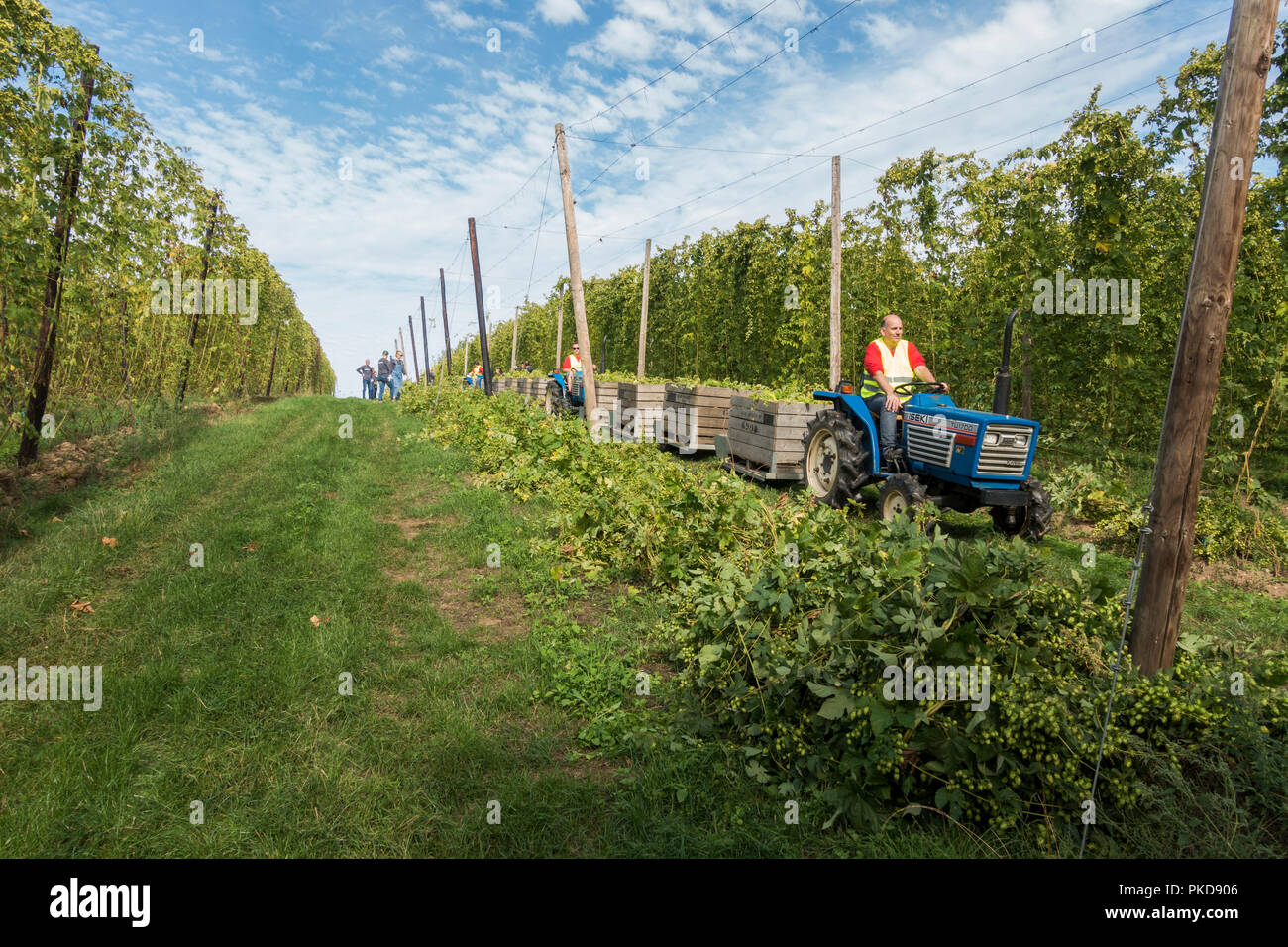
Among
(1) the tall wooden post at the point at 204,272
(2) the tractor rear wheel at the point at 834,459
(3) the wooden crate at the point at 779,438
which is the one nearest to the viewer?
(2) the tractor rear wheel at the point at 834,459

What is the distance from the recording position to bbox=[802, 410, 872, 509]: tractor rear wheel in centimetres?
730

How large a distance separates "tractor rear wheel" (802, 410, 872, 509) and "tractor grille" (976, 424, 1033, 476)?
1272 millimetres

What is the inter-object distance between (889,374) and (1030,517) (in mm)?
2003

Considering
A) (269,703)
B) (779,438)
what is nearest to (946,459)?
(779,438)

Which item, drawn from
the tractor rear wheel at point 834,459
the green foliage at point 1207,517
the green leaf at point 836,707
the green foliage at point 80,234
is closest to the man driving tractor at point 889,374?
the tractor rear wheel at point 834,459

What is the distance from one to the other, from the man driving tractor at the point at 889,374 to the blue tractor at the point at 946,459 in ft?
0.30

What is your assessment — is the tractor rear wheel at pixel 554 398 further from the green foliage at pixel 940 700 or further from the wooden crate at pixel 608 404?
the green foliage at pixel 940 700

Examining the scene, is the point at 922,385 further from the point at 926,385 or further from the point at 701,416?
the point at 701,416

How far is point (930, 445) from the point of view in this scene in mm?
6574

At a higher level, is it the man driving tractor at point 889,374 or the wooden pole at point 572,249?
the wooden pole at point 572,249

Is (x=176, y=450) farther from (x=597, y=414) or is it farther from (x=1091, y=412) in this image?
(x=1091, y=412)

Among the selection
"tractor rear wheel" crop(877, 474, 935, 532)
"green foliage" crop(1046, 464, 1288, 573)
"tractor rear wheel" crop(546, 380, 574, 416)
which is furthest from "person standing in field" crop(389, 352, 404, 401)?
"green foliage" crop(1046, 464, 1288, 573)

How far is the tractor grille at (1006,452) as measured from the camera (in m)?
6.00

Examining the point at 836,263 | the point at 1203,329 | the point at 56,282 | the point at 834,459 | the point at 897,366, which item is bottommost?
the point at 834,459
